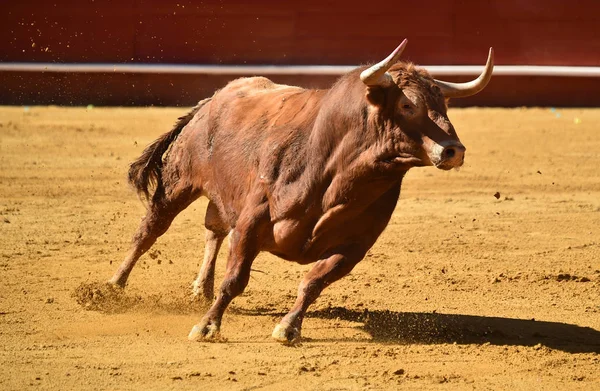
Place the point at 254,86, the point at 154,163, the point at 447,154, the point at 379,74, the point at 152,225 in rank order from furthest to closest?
the point at 154,163, the point at 152,225, the point at 254,86, the point at 379,74, the point at 447,154

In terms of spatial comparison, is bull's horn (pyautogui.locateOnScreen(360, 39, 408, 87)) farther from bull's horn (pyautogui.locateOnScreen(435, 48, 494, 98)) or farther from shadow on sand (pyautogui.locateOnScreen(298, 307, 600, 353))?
shadow on sand (pyautogui.locateOnScreen(298, 307, 600, 353))

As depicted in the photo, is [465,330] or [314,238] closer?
[314,238]

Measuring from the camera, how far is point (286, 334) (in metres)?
4.02

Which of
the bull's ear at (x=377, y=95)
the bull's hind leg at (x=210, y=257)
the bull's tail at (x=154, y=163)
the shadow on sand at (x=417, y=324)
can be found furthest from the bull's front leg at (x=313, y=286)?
the bull's tail at (x=154, y=163)

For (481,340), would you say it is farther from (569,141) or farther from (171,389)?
(569,141)

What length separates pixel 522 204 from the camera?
7.02 metres

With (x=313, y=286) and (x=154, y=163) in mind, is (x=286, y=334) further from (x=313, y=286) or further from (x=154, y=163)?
(x=154, y=163)

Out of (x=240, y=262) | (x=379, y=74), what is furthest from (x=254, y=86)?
(x=379, y=74)

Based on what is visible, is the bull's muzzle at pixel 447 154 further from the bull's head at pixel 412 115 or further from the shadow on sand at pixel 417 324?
the shadow on sand at pixel 417 324

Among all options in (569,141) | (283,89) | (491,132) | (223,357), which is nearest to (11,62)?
(491,132)

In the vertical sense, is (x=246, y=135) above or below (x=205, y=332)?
above

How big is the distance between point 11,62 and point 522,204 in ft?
17.1

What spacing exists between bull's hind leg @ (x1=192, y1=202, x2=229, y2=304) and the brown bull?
0.85ft

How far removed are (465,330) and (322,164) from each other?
89 cm
